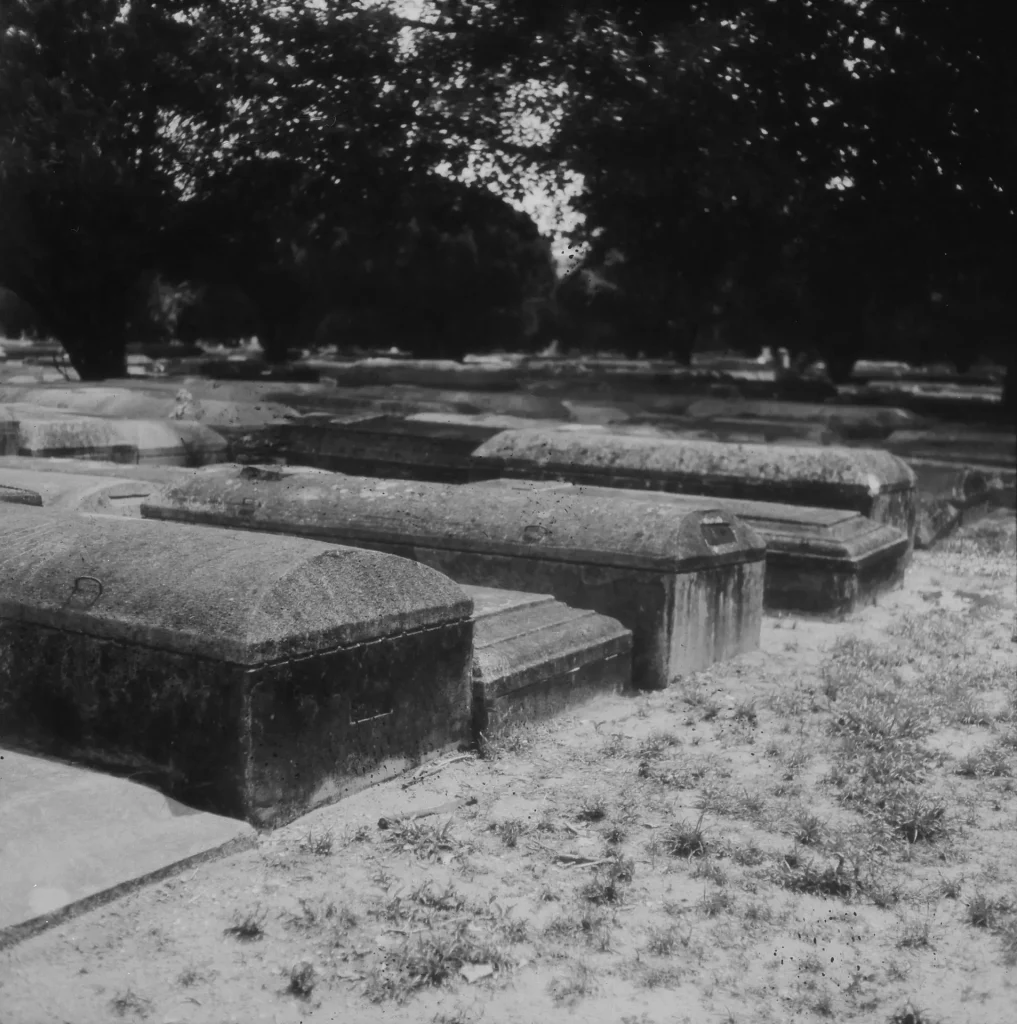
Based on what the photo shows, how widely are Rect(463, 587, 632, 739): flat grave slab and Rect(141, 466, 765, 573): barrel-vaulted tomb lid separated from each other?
437 mm

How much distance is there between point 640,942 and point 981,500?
1139 cm

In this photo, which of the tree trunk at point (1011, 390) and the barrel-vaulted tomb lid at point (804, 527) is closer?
the barrel-vaulted tomb lid at point (804, 527)

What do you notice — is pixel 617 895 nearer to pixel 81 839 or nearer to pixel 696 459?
pixel 81 839

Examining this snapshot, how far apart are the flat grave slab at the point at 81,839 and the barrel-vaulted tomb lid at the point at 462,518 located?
2.82 meters

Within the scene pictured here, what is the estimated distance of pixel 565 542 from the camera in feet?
21.2

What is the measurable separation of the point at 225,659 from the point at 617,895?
135 cm

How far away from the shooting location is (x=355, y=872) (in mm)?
3768

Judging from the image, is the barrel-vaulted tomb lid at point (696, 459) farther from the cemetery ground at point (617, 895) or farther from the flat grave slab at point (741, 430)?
the cemetery ground at point (617, 895)

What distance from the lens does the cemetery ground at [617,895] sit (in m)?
3.04

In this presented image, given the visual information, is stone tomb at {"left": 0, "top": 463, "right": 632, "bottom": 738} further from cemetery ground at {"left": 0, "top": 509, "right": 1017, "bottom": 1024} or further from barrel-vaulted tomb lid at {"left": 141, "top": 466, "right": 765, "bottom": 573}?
barrel-vaulted tomb lid at {"left": 141, "top": 466, "right": 765, "bottom": 573}

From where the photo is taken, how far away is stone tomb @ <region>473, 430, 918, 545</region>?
9.08 meters

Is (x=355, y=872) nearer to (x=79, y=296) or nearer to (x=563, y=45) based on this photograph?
(x=563, y=45)

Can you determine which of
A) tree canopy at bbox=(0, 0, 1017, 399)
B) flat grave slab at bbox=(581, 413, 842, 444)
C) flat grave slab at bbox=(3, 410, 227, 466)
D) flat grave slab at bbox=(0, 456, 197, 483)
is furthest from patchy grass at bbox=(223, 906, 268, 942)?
tree canopy at bbox=(0, 0, 1017, 399)

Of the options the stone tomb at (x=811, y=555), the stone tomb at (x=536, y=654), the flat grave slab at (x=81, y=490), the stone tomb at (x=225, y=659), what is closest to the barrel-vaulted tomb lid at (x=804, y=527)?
the stone tomb at (x=811, y=555)
